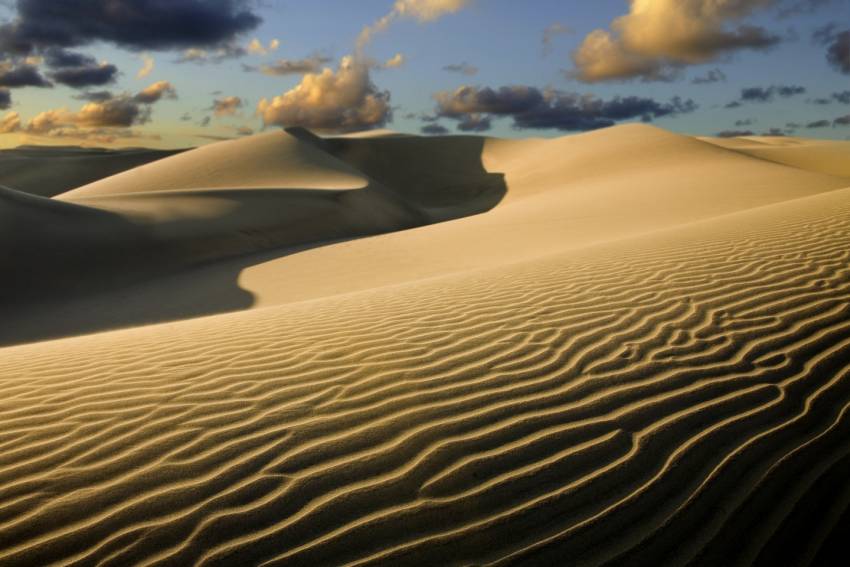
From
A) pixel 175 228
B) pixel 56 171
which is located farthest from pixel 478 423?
pixel 56 171

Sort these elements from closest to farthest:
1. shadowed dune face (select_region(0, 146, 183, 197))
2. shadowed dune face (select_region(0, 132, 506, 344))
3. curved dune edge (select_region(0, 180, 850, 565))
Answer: curved dune edge (select_region(0, 180, 850, 565)), shadowed dune face (select_region(0, 132, 506, 344)), shadowed dune face (select_region(0, 146, 183, 197))

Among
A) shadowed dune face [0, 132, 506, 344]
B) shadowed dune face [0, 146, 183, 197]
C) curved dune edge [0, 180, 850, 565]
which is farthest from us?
shadowed dune face [0, 146, 183, 197]

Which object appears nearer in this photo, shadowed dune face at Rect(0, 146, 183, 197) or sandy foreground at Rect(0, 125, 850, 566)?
sandy foreground at Rect(0, 125, 850, 566)

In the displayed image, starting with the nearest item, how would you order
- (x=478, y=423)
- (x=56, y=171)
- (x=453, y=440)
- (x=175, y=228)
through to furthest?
1. (x=453, y=440)
2. (x=478, y=423)
3. (x=175, y=228)
4. (x=56, y=171)

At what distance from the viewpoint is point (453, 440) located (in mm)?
3197

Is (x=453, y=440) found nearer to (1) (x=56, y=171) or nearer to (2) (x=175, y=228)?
(2) (x=175, y=228)

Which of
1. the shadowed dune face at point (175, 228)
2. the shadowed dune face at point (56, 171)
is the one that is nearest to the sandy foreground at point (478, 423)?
the shadowed dune face at point (175, 228)

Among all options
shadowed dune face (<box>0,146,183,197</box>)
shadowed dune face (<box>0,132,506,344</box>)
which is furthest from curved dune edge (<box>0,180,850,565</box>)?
shadowed dune face (<box>0,146,183,197</box>)

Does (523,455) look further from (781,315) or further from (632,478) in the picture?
(781,315)

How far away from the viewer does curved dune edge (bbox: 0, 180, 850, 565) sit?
2574 millimetres

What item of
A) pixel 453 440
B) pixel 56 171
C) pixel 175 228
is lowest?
pixel 453 440

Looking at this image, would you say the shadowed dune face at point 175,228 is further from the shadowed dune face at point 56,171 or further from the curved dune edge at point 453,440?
the shadowed dune face at point 56,171

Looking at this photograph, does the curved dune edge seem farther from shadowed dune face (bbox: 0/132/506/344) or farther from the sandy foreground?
shadowed dune face (bbox: 0/132/506/344)

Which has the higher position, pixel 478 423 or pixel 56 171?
pixel 56 171
